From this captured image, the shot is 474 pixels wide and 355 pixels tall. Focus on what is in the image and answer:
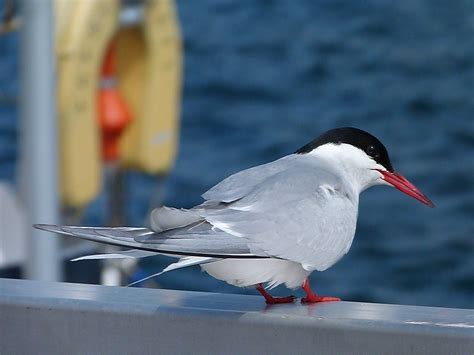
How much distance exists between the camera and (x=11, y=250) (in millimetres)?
4262

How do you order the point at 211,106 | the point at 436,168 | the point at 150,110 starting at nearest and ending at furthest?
1. the point at 150,110
2. the point at 436,168
3. the point at 211,106

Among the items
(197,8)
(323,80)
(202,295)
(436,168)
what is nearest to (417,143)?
(436,168)

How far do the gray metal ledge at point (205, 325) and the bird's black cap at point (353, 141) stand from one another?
515mm

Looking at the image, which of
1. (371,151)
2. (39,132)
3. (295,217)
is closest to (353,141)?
(371,151)

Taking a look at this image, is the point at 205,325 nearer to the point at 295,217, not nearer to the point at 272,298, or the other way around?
the point at 272,298

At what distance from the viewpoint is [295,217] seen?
194 centimetres

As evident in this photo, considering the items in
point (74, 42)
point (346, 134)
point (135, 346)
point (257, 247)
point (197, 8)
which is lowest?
point (135, 346)

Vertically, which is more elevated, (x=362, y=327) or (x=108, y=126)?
(x=108, y=126)

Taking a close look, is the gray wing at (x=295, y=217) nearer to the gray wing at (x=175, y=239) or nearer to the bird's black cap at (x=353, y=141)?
the gray wing at (x=175, y=239)

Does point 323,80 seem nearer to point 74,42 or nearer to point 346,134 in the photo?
point 74,42

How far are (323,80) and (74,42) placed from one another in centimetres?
378

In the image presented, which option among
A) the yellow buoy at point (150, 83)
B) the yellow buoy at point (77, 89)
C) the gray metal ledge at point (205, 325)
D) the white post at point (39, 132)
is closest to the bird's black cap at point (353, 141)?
the gray metal ledge at point (205, 325)

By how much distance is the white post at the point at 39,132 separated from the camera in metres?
3.35

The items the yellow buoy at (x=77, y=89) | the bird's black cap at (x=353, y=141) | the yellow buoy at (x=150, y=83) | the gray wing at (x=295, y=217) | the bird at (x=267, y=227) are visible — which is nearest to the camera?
the bird at (x=267, y=227)
